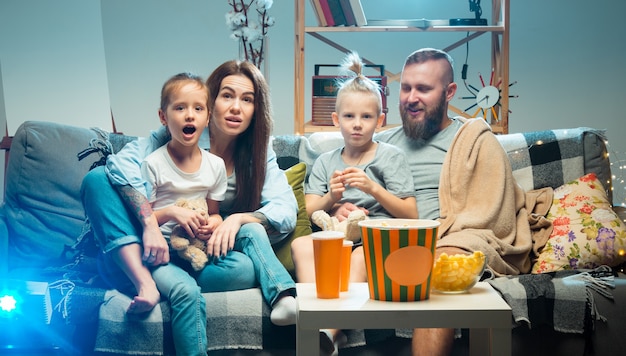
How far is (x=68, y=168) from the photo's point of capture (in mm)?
2297

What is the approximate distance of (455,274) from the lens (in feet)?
4.85

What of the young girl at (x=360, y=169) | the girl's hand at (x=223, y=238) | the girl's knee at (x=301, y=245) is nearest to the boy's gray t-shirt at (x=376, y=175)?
the young girl at (x=360, y=169)

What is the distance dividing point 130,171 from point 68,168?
37 centimetres

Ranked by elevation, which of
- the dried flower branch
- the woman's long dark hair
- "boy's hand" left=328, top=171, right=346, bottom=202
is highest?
the dried flower branch

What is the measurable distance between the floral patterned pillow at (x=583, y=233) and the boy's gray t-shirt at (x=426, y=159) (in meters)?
0.36

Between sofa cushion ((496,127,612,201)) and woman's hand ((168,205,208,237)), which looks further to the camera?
sofa cushion ((496,127,612,201))

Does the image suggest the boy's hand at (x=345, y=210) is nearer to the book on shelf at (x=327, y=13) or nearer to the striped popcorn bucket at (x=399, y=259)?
the striped popcorn bucket at (x=399, y=259)

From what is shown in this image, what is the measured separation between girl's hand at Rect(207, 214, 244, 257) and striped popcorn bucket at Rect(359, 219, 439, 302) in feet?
2.32

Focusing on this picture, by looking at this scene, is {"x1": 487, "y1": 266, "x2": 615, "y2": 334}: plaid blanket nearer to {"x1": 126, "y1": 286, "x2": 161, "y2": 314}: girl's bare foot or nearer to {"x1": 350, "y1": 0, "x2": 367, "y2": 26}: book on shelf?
{"x1": 126, "y1": 286, "x2": 161, "y2": 314}: girl's bare foot

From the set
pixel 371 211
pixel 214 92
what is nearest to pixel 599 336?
pixel 371 211

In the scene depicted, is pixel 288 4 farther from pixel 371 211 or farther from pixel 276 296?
pixel 276 296

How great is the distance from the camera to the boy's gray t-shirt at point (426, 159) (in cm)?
236

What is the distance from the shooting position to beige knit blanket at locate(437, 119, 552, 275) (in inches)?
88.0

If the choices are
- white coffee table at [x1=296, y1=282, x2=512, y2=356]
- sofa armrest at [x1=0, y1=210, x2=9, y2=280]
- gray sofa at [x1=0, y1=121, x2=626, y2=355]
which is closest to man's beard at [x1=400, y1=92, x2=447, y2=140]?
gray sofa at [x1=0, y1=121, x2=626, y2=355]
